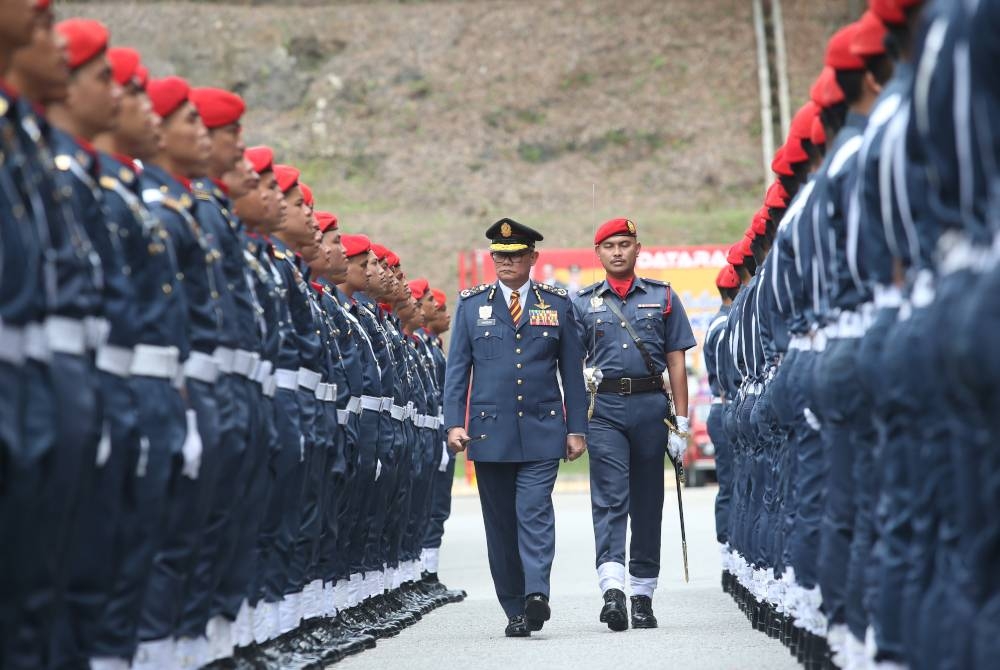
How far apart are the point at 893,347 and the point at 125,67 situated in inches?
122

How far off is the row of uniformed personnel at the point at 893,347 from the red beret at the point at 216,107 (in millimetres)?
2498

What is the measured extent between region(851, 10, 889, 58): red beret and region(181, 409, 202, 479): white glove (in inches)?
Answer: 105

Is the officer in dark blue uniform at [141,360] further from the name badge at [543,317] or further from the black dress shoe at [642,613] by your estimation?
the black dress shoe at [642,613]

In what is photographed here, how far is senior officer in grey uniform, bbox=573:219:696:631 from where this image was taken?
11.1 m

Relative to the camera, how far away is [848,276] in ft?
22.1

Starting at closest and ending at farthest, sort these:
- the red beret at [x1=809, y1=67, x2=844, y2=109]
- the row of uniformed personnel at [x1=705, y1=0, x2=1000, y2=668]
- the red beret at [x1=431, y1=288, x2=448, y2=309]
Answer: the row of uniformed personnel at [x1=705, y1=0, x2=1000, y2=668] < the red beret at [x1=809, y1=67, x2=844, y2=109] < the red beret at [x1=431, y1=288, x2=448, y2=309]

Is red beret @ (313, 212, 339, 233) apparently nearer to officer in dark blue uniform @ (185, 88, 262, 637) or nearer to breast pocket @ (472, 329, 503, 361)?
breast pocket @ (472, 329, 503, 361)

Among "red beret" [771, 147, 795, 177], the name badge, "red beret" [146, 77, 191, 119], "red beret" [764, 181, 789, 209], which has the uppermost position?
"red beret" [764, 181, 789, 209]

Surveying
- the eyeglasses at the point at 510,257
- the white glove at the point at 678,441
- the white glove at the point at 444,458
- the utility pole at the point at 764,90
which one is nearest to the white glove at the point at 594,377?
the white glove at the point at 678,441

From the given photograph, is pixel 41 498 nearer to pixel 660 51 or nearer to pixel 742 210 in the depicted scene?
pixel 742 210

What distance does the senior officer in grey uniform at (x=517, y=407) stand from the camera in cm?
1047

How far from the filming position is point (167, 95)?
7723 millimetres

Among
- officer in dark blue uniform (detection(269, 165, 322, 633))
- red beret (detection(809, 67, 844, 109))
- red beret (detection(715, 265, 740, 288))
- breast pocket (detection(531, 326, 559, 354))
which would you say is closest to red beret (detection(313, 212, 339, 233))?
breast pocket (detection(531, 326, 559, 354))

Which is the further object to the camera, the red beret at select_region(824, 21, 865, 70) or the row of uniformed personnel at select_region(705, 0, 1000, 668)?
the red beret at select_region(824, 21, 865, 70)
